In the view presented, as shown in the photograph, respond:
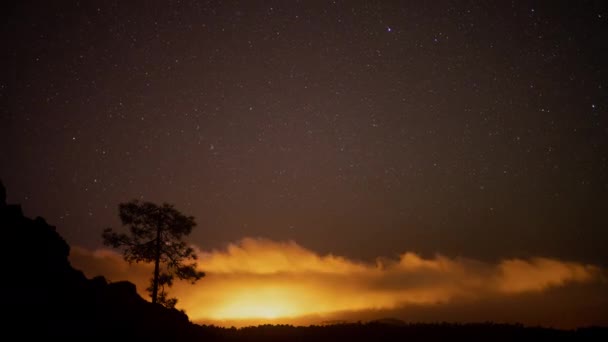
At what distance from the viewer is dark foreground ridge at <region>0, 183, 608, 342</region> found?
1720cm

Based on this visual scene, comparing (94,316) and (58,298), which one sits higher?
(58,298)

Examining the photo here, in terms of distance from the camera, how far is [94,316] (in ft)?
61.9

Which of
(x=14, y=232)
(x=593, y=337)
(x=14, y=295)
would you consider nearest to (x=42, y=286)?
(x=14, y=295)

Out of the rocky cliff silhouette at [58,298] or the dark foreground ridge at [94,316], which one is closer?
the rocky cliff silhouette at [58,298]

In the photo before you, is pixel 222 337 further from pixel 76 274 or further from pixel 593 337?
pixel 593 337

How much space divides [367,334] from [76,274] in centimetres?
1487

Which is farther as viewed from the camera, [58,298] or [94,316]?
[94,316]

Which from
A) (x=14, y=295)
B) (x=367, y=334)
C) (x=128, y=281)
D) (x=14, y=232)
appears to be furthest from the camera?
(x=128, y=281)

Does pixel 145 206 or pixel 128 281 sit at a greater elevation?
pixel 145 206

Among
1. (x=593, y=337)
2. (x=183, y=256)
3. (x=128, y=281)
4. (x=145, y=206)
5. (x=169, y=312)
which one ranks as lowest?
(x=593, y=337)

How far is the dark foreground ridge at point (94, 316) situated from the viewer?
17203 millimetres

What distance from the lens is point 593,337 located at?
63.8ft

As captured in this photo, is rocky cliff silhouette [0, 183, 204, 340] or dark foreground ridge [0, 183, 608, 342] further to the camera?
dark foreground ridge [0, 183, 608, 342]

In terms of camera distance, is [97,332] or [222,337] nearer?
[97,332]
